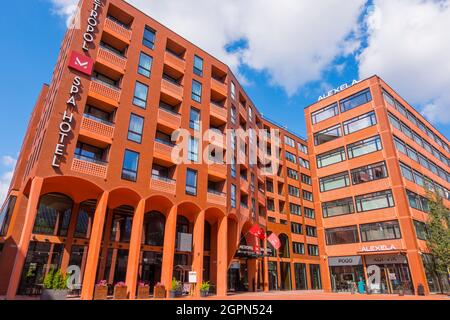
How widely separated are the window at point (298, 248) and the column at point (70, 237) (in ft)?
126

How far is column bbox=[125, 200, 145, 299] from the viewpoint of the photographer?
2180 cm

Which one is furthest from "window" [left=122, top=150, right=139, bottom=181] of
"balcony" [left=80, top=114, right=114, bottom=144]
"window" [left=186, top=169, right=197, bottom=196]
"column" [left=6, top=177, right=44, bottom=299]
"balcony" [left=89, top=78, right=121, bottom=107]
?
"column" [left=6, top=177, right=44, bottom=299]

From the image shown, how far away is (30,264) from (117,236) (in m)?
6.49

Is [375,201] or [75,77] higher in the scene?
[75,77]

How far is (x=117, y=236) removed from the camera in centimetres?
2566

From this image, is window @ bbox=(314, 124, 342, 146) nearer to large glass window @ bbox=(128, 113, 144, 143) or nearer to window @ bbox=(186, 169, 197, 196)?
window @ bbox=(186, 169, 197, 196)

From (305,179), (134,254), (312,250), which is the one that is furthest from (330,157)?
(134,254)

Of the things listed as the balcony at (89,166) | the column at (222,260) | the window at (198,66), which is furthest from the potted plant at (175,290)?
the window at (198,66)

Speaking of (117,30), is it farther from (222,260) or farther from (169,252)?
(222,260)

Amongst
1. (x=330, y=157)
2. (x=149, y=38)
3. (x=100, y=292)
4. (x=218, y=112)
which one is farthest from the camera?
(x=330, y=157)

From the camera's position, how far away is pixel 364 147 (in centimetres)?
3725

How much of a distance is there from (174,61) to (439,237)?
35.2m
